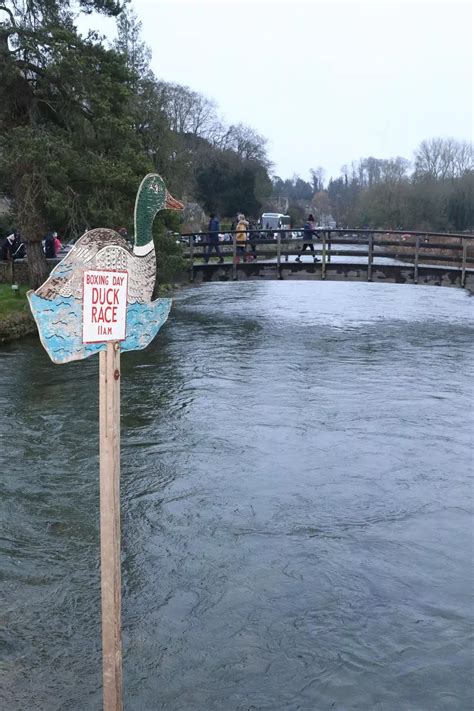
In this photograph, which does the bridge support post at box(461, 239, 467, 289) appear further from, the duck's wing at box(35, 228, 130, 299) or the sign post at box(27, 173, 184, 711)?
the duck's wing at box(35, 228, 130, 299)

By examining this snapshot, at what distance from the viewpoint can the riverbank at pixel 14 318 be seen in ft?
58.6

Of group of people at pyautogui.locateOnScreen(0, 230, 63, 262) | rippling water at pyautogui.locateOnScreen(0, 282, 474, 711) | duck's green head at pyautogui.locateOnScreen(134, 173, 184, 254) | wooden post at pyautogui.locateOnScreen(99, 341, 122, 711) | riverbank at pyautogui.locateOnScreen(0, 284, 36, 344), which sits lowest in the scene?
rippling water at pyautogui.locateOnScreen(0, 282, 474, 711)

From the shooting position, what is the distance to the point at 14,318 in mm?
18328

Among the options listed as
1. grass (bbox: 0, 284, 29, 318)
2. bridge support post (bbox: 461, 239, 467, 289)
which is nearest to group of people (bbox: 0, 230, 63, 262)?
grass (bbox: 0, 284, 29, 318)

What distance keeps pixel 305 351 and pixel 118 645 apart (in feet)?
45.5

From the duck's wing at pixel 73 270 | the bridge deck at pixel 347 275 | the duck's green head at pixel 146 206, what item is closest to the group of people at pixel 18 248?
the bridge deck at pixel 347 275

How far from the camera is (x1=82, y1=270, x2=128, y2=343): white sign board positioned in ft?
12.4

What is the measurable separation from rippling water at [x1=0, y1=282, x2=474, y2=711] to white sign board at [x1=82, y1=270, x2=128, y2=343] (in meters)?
2.54

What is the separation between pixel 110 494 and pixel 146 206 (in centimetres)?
192

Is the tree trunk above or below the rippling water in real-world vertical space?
above

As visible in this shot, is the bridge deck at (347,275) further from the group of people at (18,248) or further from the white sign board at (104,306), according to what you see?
the white sign board at (104,306)

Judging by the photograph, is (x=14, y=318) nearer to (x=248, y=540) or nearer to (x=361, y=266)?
(x=361, y=266)

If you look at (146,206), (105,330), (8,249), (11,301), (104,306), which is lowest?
(11,301)

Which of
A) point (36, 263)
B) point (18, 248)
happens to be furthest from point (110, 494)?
point (18, 248)
